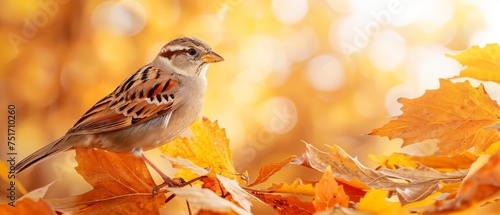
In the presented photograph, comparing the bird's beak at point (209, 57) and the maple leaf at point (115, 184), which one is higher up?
the bird's beak at point (209, 57)

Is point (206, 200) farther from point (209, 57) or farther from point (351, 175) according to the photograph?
point (209, 57)

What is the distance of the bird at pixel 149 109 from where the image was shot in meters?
0.53

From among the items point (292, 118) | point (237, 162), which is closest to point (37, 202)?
point (237, 162)

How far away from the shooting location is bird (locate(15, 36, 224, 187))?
530mm

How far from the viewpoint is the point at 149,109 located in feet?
1.95

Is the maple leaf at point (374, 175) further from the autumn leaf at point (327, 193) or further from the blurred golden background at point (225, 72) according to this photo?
the blurred golden background at point (225, 72)

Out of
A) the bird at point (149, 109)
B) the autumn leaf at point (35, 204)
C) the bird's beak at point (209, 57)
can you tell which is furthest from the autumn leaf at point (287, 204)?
the bird's beak at point (209, 57)

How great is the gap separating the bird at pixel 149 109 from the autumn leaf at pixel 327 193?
31 cm

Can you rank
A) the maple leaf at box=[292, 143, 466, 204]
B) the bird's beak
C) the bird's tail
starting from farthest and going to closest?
1. the bird's beak
2. the bird's tail
3. the maple leaf at box=[292, 143, 466, 204]

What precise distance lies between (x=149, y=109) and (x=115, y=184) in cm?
33

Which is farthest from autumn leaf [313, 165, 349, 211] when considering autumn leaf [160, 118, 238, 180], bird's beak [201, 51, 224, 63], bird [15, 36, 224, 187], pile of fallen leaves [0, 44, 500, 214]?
bird's beak [201, 51, 224, 63]

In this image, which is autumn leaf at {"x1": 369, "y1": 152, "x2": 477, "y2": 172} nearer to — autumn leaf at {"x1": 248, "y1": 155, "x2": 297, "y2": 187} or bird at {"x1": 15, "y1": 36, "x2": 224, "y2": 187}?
autumn leaf at {"x1": 248, "y1": 155, "x2": 297, "y2": 187}

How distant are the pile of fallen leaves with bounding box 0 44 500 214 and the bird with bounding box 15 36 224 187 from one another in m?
0.22

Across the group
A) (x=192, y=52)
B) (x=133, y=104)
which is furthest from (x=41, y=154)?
(x=192, y=52)
